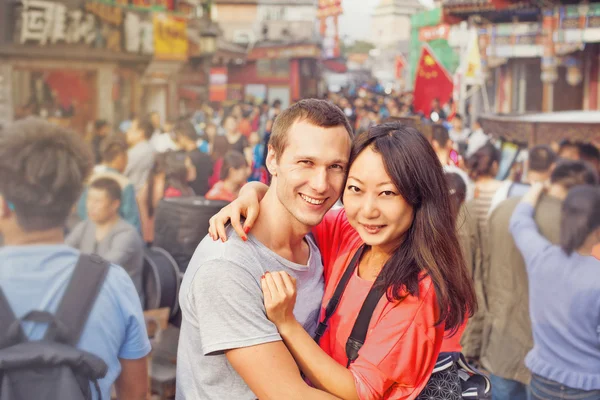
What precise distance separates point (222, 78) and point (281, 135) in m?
18.9

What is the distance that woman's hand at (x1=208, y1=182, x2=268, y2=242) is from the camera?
2264 mm

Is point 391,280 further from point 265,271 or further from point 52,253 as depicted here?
point 52,253

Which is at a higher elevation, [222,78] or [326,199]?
[222,78]

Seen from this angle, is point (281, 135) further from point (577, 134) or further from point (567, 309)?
point (577, 134)

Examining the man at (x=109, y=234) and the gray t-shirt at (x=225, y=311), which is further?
the man at (x=109, y=234)

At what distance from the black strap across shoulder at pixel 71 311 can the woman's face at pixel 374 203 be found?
3.20 ft

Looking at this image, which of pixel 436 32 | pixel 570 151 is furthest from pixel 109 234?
pixel 436 32

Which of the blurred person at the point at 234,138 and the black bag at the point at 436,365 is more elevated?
the blurred person at the point at 234,138

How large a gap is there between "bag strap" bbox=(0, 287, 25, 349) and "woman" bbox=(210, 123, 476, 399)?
2.62 ft

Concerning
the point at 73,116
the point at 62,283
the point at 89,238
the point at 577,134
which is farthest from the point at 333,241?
the point at 73,116

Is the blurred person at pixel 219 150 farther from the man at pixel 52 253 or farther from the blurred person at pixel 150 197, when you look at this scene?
the man at pixel 52 253

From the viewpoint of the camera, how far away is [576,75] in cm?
2509

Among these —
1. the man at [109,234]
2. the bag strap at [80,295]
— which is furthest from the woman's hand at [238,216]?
the man at [109,234]

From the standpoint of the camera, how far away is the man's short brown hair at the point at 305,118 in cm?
232
